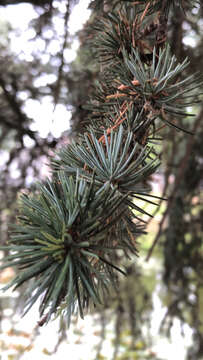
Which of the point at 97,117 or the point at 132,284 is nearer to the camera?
the point at 97,117

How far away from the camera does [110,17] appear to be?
27cm

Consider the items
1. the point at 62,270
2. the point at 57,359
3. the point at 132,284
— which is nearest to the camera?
the point at 62,270

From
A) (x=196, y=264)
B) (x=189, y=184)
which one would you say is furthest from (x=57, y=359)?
(x=189, y=184)

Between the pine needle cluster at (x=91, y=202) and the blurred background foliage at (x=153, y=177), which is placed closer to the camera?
the pine needle cluster at (x=91, y=202)

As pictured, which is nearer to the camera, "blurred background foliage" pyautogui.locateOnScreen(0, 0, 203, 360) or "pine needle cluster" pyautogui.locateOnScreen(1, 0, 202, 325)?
"pine needle cluster" pyautogui.locateOnScreen(1, 0, 202, 325)

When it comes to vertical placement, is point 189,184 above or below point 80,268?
above

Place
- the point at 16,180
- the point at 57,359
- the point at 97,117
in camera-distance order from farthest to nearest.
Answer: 1. the point at 57,359
2. the point at 16,180
3. the point at 97,117

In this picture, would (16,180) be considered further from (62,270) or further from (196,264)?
(62,270)

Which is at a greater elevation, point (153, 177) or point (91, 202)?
point (153, 177)

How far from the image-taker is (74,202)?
0.16 meters

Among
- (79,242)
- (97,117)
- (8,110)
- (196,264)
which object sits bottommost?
(196,264)

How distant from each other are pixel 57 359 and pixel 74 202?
3.42ft

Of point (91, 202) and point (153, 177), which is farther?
point (153, 177)

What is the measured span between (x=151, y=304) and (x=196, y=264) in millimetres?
296
